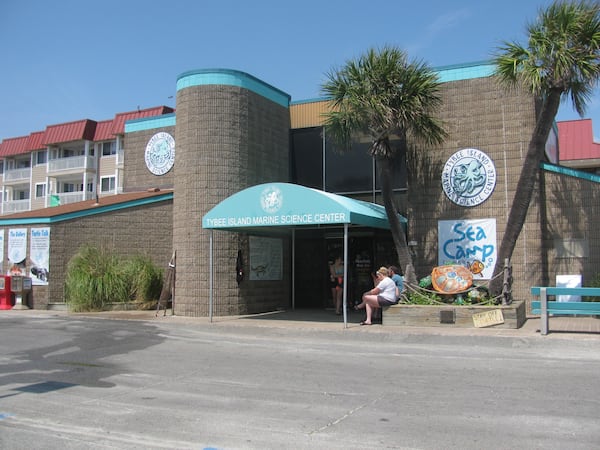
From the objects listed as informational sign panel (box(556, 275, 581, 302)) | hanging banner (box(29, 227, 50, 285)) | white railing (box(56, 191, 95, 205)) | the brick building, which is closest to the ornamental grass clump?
hanging banner (box(29, 227, 50, 285))

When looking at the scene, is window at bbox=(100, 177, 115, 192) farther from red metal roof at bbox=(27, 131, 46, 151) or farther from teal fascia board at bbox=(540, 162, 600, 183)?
teal fascia board at bbox=(540, 162, 600, 183)

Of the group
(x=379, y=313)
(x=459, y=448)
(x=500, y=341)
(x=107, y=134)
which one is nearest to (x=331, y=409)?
(x=459, y=448)

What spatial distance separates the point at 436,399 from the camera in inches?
274

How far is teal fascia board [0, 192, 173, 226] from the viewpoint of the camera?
18.7 m

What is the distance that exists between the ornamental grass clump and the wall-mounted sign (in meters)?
4.94

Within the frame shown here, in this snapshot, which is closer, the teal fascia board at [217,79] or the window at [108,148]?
the teal fascia board at [217,79]

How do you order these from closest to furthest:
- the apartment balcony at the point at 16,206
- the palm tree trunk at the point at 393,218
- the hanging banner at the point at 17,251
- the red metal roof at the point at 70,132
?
1. the palm tree trunk at the point at 393,218
2. the hanging banner at the point at 17,251
3. the red metal roof at the point at 70,132
4. the apartment balcony at the point at 16,206

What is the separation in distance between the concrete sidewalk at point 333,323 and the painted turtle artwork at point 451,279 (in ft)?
3.70

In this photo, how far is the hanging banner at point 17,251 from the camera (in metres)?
19.0

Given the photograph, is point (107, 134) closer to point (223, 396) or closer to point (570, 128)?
point (570, 128)

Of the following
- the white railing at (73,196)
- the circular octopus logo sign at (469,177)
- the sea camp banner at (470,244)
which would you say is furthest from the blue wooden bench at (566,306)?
the white railing at (73,196)

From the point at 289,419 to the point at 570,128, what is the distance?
33449 millimetres

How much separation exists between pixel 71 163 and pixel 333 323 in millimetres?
40069

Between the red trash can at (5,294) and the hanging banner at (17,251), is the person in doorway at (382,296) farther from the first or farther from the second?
the red trash can at (5,294)
